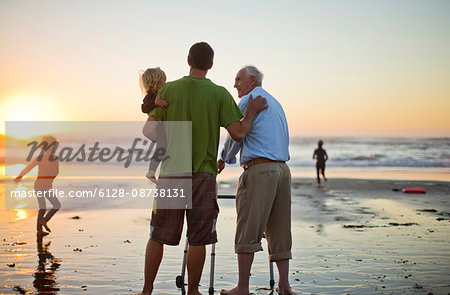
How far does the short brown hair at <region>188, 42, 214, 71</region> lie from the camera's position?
165 inches

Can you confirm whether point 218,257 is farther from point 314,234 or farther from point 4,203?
point 4,203

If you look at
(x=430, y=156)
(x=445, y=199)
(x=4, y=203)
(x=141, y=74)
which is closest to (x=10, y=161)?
(x=4, y=203)

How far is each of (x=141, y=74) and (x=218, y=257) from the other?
2825 millimetres

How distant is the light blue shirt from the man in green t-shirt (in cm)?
49

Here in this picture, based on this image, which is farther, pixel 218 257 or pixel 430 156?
pixel 430 156

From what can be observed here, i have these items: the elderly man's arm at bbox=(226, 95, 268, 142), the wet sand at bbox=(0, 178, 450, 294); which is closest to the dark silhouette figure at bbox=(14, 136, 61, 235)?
the wet sand at bbox=(0, 178, 450, 294)

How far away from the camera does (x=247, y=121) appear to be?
4406mm

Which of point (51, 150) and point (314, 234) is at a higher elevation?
point (51, 150)

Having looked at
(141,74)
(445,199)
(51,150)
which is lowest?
(445,199)

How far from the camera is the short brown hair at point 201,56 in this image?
13.8ft

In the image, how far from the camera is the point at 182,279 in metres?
4.65

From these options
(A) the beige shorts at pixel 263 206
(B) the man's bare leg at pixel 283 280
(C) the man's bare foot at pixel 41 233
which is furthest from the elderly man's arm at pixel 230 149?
(C) the man's bare foot at pixel 41 233

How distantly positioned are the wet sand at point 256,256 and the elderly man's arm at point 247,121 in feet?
5.34

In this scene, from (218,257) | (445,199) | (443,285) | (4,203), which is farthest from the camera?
(445,199)
